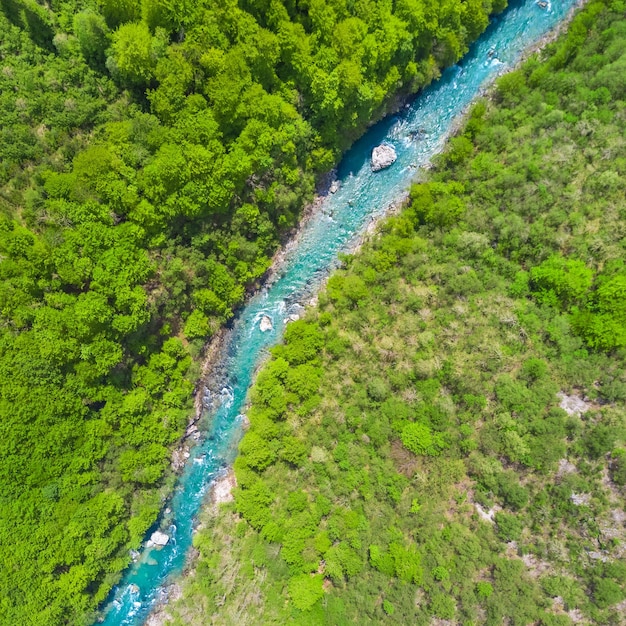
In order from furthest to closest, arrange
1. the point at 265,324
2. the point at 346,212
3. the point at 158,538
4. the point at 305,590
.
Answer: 1. the point at 346,212
2. the point at 265,324
3. the point at 158,538
4. the point at 305,590

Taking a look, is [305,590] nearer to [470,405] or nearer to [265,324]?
[470,405]

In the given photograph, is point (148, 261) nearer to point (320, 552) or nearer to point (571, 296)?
point (320, 552)

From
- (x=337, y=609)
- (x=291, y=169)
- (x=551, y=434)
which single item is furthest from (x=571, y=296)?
(x=337, y=609)

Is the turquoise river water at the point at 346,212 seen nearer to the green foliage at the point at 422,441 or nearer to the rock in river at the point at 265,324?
the rock in river at the point at 265,324

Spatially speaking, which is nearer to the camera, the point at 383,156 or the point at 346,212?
the point at 383,156

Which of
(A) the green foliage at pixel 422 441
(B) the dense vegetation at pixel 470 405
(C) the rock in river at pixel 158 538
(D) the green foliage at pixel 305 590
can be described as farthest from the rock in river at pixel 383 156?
(C) the rock in river at pixel 158 538

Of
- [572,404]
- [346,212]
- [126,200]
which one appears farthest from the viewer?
[346,212]

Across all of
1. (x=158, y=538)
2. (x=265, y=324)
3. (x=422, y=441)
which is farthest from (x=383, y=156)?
(x=158, y=538)
